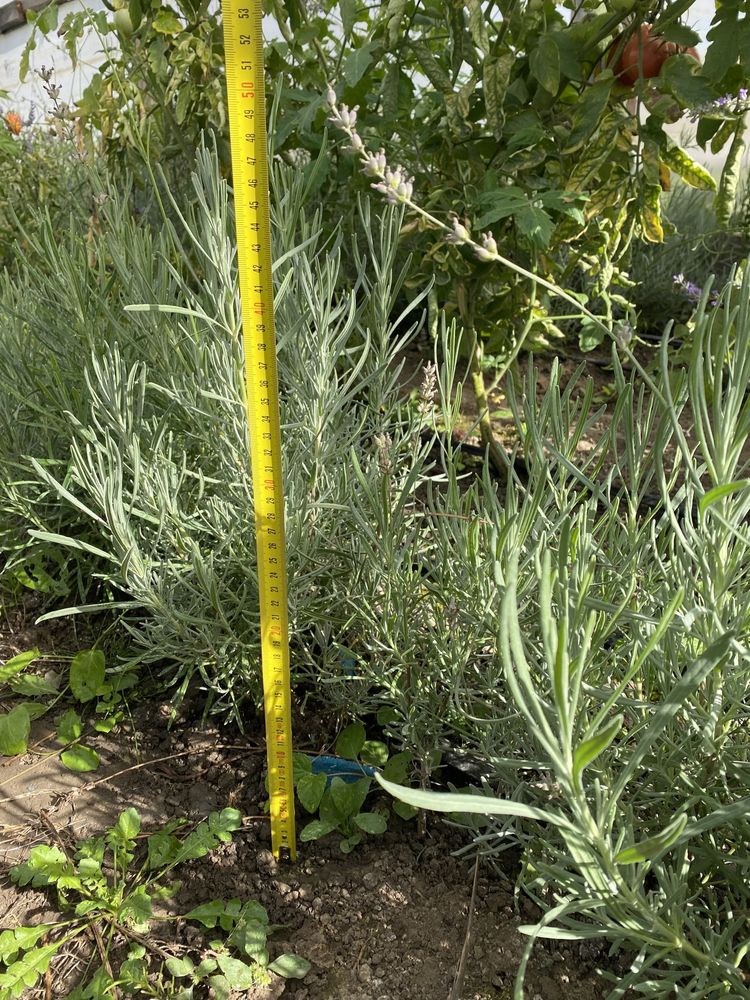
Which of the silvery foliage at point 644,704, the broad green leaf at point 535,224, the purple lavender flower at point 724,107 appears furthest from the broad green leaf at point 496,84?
the silvery foliage at point 644,704

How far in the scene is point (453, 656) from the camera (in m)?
1.13

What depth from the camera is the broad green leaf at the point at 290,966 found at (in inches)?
39.9

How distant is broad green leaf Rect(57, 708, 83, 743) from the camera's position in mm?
1417

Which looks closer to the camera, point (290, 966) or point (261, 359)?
point (261, 359)

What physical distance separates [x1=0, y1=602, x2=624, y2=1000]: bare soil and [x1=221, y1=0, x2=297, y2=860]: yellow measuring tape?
92 millimetres

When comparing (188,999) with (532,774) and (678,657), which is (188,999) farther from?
(678,657)

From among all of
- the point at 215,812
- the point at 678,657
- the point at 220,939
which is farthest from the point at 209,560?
the point at 678,657

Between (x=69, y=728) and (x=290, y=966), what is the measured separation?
2.08 ft

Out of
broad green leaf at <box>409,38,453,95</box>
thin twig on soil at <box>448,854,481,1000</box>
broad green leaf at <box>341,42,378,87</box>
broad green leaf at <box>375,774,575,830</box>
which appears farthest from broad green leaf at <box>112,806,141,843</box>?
broad green leaf at <box>409,38,453,95</box>

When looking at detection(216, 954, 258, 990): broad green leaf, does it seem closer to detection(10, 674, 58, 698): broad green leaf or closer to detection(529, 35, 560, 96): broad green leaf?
detection(10, 674, 58, 698): broad green leaf

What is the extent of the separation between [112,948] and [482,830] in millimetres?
542

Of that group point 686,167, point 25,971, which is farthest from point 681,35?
point 25,971

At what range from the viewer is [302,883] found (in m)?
1.15

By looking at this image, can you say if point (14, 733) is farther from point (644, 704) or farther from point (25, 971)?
point (644, 704)
